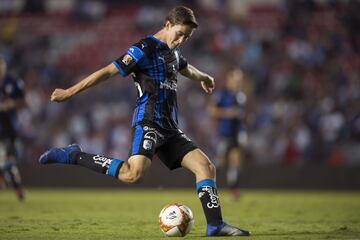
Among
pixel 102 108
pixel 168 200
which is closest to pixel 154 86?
pixel 168 200

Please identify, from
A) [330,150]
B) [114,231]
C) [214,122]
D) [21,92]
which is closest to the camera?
[114,231]

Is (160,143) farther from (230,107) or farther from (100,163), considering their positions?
(230,107)

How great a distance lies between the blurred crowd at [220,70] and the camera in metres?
18.5

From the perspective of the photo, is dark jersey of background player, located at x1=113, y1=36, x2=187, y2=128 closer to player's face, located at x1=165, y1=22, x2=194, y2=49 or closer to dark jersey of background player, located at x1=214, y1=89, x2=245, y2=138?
player's face, located at x1=165, y1=22, x2=194, y2=49

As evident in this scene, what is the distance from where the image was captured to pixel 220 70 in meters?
20.5

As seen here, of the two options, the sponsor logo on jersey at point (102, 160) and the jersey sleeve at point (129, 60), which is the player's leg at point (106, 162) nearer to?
the sponsor logo on jersey at point (102, 160)

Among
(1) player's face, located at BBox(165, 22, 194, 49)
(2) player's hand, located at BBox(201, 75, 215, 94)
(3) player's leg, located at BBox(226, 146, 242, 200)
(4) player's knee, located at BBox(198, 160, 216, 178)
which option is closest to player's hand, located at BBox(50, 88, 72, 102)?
(1) player's face, located at BBox(165, 22, 194, 49)

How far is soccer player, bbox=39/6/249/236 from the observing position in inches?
285

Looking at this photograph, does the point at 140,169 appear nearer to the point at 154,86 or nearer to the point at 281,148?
the point at 154,86

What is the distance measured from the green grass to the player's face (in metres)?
2.03

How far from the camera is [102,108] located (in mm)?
20047

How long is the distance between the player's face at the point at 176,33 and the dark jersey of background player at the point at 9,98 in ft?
21.5

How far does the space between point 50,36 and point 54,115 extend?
3.61 meters

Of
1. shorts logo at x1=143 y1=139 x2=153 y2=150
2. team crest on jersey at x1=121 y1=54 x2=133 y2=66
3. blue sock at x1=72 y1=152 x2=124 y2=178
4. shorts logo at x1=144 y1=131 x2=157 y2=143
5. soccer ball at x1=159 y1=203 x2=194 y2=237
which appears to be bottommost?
soccer ball at x1=159 y1=203 x2=194 y2=237
